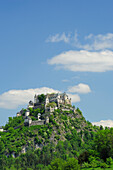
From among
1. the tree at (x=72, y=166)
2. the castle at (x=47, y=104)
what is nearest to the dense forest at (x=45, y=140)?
the castle at (x=47, y=104)

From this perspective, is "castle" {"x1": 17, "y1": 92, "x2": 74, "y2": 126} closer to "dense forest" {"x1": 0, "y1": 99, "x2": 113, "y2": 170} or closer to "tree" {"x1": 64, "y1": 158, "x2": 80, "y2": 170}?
"dense forest" {"x1": 0, "y1": 99, "x2": 113, "y2": 170}

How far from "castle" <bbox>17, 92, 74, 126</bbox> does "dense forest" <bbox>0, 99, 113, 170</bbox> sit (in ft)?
7.31

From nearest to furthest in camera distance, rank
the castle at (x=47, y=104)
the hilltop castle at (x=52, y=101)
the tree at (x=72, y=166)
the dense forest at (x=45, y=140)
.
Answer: the tree at (x=72, y=166)
the dense forest at (x=45, y=140)
the castle at (x=47, y=104)
the hilltop castle at (x=52, y=101)

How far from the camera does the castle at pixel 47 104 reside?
13988 centimetres

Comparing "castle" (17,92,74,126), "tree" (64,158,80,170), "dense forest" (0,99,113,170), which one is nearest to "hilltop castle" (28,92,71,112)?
"castle" (17,92,74,126)

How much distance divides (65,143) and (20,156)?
68.1ft

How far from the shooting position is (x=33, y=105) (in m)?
159

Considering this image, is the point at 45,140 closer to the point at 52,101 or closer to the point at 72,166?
the point at 52,101

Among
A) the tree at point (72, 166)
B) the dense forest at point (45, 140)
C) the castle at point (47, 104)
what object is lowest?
the tree at point (72, 166)

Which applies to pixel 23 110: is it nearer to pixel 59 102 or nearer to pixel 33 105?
pixel 33 105

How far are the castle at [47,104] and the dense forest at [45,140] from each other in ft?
→ 7.31

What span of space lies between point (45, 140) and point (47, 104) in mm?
23330

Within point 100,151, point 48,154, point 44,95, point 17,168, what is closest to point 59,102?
point 44,95

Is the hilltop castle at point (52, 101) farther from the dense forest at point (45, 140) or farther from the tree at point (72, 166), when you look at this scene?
the tree at point (72, 166)
